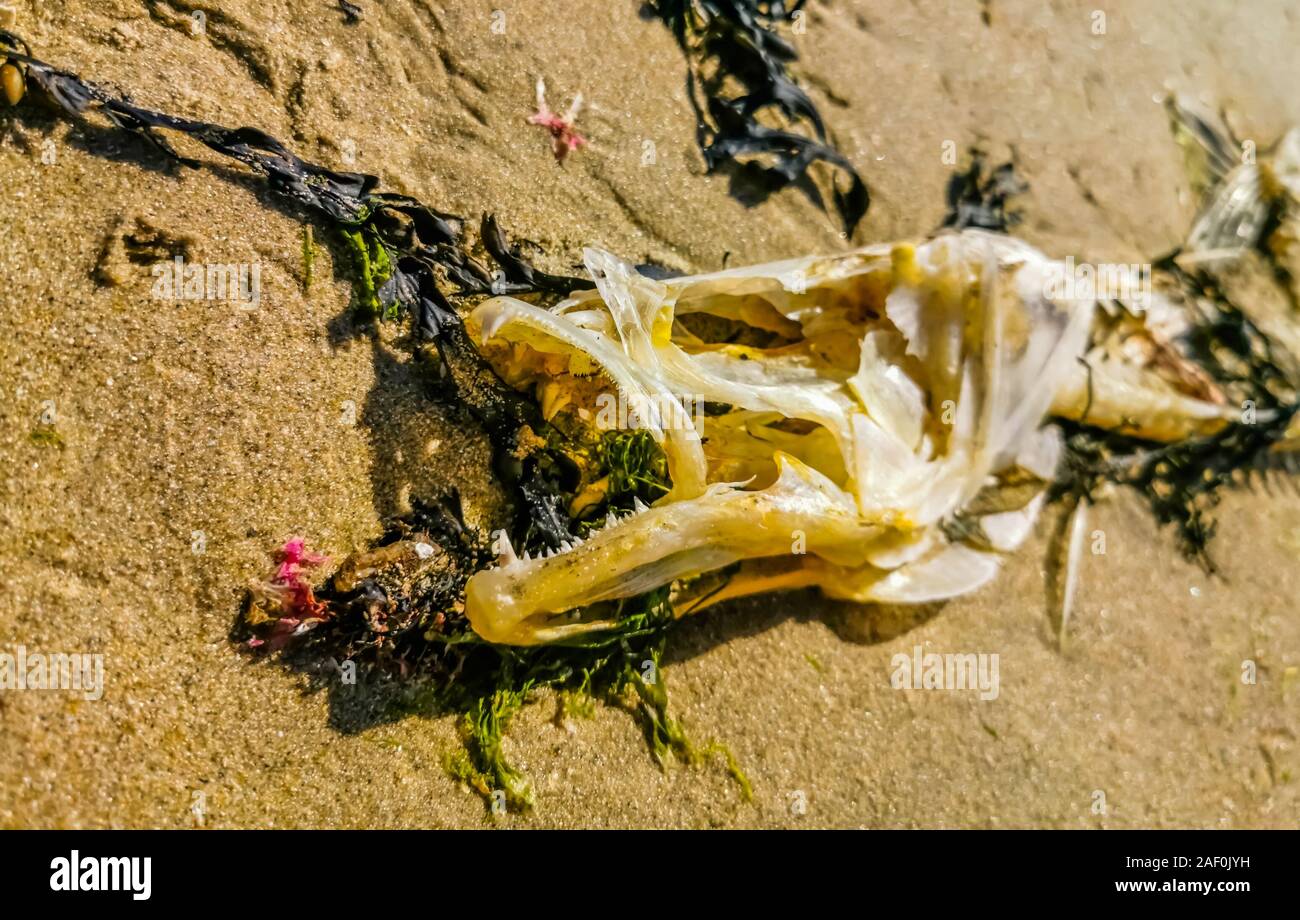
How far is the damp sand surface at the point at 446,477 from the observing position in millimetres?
2322

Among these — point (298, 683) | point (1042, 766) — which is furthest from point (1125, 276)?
point (298, 683)

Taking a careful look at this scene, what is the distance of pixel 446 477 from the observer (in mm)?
2711

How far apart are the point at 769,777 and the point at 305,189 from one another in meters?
2.35

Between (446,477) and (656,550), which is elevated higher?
(656,550)

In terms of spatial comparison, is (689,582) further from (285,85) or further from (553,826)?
(285,85)

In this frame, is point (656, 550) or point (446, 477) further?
point (446, 477)

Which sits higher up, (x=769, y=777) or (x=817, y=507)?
(x=817, y=507)

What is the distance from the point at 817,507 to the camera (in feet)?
8.66

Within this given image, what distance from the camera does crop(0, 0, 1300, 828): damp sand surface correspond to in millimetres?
2322
